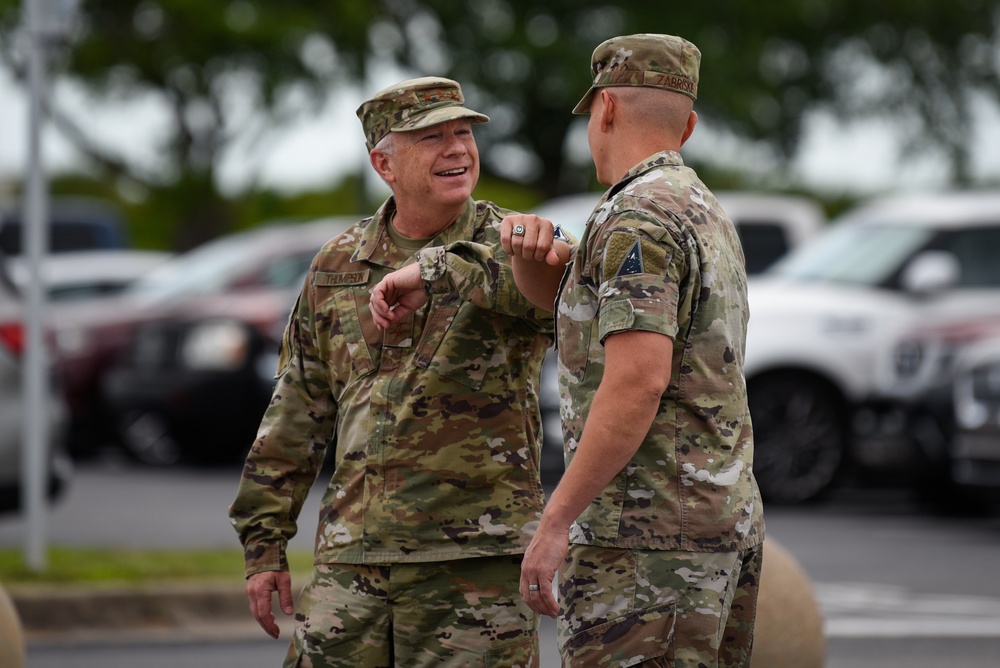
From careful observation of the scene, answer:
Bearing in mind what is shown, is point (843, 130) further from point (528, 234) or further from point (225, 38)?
point (528, 234)

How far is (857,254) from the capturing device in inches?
471

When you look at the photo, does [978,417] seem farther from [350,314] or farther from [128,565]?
[350,314]

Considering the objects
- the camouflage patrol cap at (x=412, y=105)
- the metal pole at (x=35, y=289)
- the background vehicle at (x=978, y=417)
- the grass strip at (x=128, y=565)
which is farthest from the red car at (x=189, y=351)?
the camouflage patrol cap at (x=412, y=105)

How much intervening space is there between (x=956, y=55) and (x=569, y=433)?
31019 mm

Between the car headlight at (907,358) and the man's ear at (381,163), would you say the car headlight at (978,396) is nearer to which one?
the car headlight at (907,358)

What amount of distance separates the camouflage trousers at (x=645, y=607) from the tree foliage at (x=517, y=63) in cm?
2398

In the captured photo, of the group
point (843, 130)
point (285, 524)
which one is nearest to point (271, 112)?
point (843, 130)

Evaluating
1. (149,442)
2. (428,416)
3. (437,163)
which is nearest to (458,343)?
(428,416)

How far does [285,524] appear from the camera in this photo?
4.15 meters

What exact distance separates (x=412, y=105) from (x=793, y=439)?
743cm

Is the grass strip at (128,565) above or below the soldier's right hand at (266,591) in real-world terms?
below

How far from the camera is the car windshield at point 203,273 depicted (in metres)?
13.5

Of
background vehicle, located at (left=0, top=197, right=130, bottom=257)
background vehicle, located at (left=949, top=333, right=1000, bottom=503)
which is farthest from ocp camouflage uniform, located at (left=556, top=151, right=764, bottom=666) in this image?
background vehicle, located at (left=0, top=197, right=130, bottom=257)

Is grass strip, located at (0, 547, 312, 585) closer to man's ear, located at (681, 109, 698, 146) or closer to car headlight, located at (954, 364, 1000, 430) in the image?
car headlight, located at (954, 364, 1000, 430)
